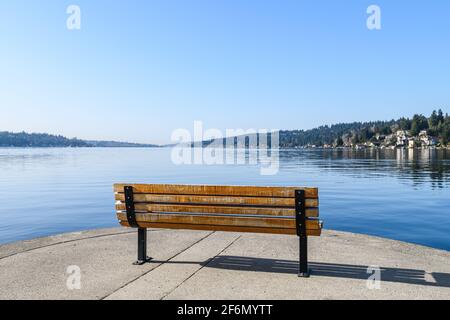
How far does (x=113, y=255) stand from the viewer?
22.9ft

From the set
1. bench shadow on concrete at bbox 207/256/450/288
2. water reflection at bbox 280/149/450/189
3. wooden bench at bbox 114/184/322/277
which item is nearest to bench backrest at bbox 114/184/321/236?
wooden bench at bbox 114/184/322/277

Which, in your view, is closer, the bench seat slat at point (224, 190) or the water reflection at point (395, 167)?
the bench seat slat at point (224, 190)

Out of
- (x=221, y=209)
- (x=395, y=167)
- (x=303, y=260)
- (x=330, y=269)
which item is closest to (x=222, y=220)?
(x=221, y=209)

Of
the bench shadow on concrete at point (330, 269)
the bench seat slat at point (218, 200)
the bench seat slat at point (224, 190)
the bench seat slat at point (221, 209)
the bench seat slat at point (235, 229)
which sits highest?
the bench seat slat at point (224, 190)

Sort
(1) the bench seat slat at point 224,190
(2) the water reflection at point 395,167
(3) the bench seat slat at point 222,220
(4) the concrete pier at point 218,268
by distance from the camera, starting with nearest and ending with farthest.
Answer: (4) the concrete pier at point 218,268 → (1) the bench seat slat at point 224,190 → (3) the bench seat slat at point 222,220 → (2) the water reflection at point 395,167

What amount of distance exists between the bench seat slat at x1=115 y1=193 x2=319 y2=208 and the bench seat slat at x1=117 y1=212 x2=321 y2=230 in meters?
0.21

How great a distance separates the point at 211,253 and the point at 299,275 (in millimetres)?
1839

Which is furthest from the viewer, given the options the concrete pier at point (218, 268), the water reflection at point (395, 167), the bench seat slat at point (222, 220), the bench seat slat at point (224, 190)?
the water reflection at point (395, 167)

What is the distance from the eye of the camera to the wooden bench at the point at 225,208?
18.5 ft

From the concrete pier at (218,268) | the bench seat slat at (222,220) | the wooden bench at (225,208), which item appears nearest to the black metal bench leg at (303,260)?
the wooden bench at (225,208)

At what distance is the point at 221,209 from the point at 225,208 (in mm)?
62

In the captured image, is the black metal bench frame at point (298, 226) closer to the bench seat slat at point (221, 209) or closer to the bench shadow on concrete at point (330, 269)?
the bench seat slat at point (221, 209)

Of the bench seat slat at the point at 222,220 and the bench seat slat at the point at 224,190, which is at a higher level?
the bench seat slat at the point at 224,190
